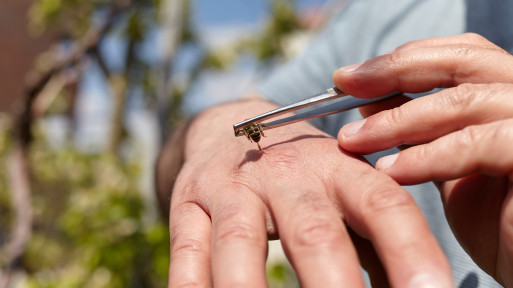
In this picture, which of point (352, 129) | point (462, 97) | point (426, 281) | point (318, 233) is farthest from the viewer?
point (352, 129)

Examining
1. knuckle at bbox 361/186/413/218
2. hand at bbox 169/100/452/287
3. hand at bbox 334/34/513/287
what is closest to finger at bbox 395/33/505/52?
hand at bbox 334/34/513/287

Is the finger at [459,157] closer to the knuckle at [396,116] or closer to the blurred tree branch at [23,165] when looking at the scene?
the knuckle at [396,116]

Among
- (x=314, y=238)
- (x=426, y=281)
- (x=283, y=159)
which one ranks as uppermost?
(x=283, y=159)

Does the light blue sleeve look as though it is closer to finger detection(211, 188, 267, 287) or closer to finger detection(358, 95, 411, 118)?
finger detection(358, 95, 411, 118)

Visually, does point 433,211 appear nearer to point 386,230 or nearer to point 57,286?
point 386,230

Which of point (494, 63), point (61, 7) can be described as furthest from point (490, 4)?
point (61, 7)

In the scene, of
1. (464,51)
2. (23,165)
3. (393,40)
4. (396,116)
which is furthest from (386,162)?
(23,165)

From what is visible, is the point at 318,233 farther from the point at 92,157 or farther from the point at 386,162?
the point at 92,157
